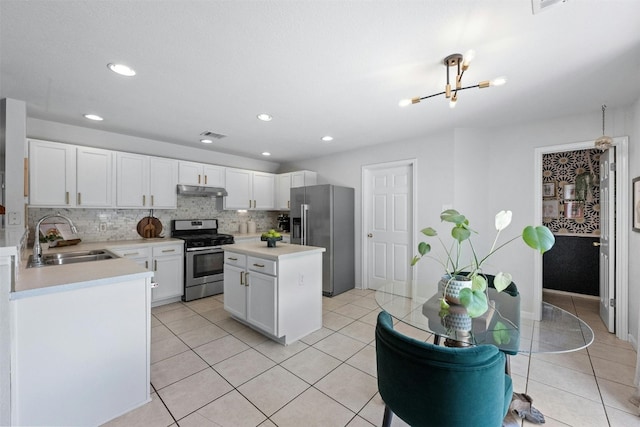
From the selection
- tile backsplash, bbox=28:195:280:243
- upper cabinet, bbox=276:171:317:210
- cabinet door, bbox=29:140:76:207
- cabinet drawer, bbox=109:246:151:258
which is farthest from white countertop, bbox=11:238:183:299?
upper cabinet, bbox=276:171:317:210

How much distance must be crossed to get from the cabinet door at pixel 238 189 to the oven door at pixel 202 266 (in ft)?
3.29

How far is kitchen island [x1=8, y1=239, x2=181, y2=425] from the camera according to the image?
145 cm

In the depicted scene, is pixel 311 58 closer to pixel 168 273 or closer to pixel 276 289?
pixel 276 289

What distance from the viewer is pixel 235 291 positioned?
304cm

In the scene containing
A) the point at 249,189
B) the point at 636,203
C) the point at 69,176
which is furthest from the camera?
the point at 249,189

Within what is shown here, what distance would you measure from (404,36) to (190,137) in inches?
132

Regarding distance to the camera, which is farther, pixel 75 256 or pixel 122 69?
pixel 75 256

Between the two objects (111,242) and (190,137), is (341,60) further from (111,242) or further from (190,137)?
(111,242)

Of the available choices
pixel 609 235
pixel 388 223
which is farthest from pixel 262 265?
pixel 609 235

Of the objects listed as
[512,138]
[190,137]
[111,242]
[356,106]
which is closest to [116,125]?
[190,137]

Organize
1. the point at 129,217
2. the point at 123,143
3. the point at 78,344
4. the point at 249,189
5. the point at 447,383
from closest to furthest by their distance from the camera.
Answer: the point at 447,383, the point at 78,344, the point at 123,143, the point at 129,217, the point at 249,189

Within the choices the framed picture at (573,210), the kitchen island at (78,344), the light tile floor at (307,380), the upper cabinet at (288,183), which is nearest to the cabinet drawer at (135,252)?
the light tile floor at (307,380)

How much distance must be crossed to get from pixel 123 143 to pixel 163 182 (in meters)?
0.73

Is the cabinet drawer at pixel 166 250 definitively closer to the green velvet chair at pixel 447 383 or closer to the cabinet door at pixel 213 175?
the cabinet door at pixel 213 175
